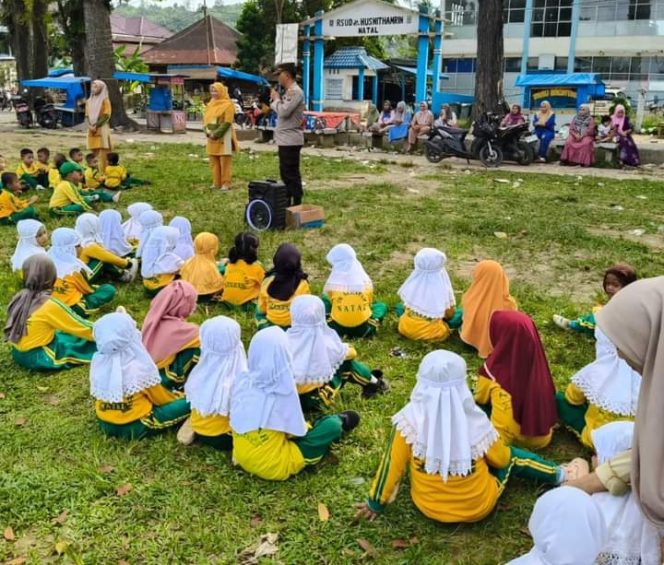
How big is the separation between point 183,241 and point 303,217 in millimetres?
1863

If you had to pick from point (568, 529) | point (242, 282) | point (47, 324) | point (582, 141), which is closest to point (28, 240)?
point (47, 324)

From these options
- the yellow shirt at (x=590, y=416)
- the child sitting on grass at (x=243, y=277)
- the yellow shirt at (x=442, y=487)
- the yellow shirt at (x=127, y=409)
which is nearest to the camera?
the yellow shirt at (x=442, y=487)

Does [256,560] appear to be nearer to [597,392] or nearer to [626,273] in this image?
[597,392]

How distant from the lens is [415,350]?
14.9 ft

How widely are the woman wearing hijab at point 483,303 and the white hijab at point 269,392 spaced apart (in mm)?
1579

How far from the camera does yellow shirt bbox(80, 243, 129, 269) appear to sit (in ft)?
18.8

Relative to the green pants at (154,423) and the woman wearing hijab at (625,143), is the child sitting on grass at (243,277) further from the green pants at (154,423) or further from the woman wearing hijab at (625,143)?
the woman wearing hijab at (625,143)

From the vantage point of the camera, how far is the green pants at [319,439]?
3.20 m

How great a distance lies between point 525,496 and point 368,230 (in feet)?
15.9

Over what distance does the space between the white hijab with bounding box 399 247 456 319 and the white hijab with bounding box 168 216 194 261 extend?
226 centimetres

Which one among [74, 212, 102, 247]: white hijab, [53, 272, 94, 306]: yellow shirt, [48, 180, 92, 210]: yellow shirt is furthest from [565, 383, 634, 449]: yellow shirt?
[48, 180, 92, 210]: yellow shirt

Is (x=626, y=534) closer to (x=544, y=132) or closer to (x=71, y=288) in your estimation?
(x=71, y=288)

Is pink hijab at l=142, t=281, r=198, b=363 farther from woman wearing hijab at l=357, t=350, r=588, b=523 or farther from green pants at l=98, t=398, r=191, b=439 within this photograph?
woman wearing hijab at l=357, t=350, r=588, b=523

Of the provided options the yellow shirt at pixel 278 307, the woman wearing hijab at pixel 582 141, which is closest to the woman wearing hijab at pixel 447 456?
the yellow shirt at pixel 278 307
